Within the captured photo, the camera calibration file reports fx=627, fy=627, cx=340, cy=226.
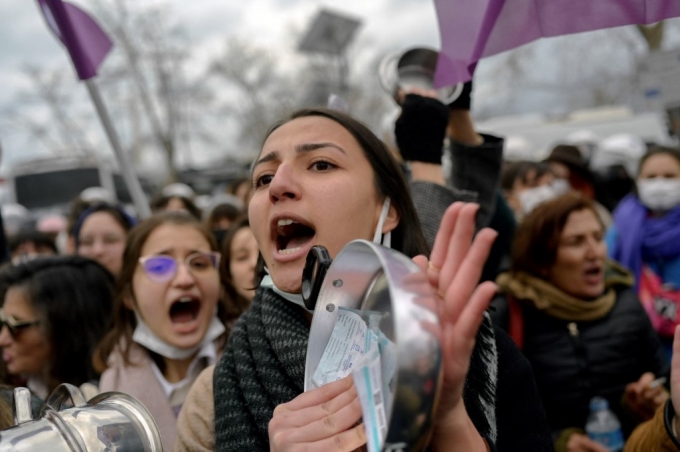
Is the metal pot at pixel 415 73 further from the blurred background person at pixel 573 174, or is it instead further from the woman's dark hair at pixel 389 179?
the blurred background person at pixel 573 174

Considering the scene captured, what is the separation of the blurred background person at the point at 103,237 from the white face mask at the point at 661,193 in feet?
11.2

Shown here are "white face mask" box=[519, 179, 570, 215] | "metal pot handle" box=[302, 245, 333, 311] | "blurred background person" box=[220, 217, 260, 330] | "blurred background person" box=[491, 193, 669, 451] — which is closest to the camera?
"metal pot handle" box=[302, 245, 333, 311]

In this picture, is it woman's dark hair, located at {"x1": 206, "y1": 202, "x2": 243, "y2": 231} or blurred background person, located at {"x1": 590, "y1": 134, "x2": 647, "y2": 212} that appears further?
blurred background person, located at {"x1": 590, "y1": 134, "x2": 647, "y2": 212}

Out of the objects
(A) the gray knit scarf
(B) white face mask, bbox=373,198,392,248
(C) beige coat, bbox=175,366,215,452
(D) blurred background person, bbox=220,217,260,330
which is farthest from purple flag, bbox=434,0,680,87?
(D) blurred background person, bbox=220,217,260,330

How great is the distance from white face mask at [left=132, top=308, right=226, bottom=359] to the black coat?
115cm

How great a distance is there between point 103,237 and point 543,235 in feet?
8.89

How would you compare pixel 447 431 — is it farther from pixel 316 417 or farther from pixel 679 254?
pixel 679 254

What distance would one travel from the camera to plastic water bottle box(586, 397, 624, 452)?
7.97 ft

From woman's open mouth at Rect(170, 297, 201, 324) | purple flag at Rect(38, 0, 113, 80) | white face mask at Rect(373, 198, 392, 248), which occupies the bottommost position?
woman's open mouth at Rect(170, 297, 201, 324)

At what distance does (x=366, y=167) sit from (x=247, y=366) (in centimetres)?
58

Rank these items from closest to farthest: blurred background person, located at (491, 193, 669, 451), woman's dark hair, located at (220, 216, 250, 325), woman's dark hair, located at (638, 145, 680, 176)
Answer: blurred background person, located at (491, 193, 669, 451) → woman's dark hair, located at (220, 216, 250, 325) → woman's dark hair, located at (638, 145, 680, 176)

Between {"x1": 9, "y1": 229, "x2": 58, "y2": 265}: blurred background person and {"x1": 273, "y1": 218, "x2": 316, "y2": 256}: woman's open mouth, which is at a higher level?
{"x1": 9, "y1": 229, "x2": 58, "y2": 265}: blurred background person

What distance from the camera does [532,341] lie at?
104 inches

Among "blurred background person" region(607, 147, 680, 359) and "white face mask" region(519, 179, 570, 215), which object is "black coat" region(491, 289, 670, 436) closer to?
"blurred background person" region(607, 147, 680, 359)
